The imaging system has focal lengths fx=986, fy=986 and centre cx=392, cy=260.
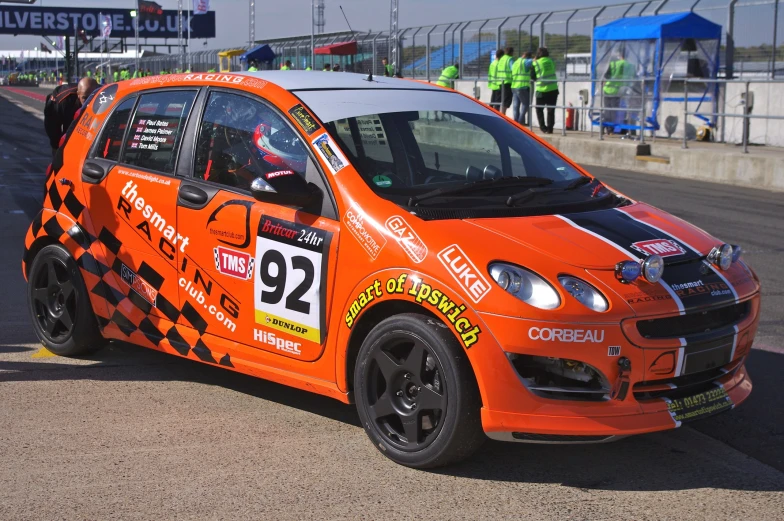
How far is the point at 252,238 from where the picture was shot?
4844mm

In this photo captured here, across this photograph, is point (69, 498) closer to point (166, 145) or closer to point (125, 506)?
point (125, 506)

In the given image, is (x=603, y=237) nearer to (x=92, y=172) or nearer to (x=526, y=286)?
(x=526, y=286)

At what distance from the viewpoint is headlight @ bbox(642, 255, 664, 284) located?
4074 millimetres

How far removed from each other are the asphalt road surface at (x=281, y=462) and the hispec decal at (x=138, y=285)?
1.66 feet

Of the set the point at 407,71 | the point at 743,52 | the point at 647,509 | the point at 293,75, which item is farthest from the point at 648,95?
the point at 647,509

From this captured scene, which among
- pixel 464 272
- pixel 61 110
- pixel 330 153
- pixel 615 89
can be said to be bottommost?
pixel 464 272

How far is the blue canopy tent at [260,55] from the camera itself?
39.8 meters

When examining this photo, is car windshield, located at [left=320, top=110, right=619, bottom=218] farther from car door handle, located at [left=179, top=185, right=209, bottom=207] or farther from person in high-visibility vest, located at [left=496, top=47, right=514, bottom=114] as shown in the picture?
person in high-visibility vest, located at [left=496, top=47, right=514, bottom=114]

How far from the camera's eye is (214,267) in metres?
5.04

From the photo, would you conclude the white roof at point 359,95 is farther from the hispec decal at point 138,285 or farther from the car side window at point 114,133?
the hispec decal at point 138,285

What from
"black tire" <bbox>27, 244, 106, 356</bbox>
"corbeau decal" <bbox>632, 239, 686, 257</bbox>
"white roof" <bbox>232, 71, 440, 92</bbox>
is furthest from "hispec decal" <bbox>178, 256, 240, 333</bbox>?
"corbeau decal" <bbox>632, 239, 686, 257</bbox>

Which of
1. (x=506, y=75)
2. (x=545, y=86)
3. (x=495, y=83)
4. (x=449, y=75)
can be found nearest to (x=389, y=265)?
(x=545, y=86)

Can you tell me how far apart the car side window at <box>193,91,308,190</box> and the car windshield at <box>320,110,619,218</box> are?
0.28 m

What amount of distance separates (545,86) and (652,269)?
61.9 feet
